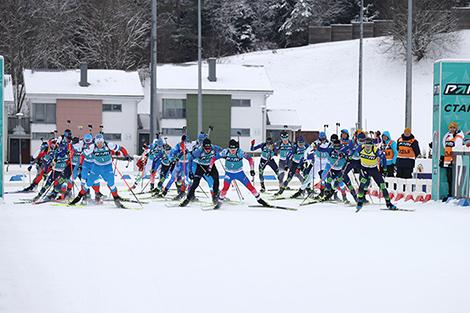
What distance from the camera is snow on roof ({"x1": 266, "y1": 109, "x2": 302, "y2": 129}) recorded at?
6481 cm

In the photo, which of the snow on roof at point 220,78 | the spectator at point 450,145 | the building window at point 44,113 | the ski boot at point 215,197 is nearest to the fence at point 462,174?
the spectator at point 450,145

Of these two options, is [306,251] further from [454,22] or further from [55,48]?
[454,22]

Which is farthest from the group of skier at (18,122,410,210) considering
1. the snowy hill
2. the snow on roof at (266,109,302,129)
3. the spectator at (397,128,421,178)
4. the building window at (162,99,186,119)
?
the snowy hill

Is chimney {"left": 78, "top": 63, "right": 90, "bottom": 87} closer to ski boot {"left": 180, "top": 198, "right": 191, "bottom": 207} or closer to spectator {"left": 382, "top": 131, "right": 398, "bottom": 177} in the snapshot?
spectator {"left": 382, "top": 131, "right": 398, "bottom": 177}

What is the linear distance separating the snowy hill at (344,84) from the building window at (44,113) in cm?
2221

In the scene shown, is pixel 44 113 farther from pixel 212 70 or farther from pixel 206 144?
pixel 206 144

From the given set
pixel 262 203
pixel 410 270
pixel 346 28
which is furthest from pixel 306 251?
pixel 346 28

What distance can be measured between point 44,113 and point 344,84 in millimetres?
32910

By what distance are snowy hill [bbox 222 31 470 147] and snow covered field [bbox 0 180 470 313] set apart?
48.0m

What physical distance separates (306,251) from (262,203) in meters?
8.40

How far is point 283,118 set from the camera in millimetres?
65875

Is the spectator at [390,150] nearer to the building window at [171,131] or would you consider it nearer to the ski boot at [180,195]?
the ski boot at [180,195]

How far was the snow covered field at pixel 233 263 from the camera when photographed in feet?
29.1

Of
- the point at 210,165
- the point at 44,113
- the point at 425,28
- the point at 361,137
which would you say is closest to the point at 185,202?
the point at 210,165
